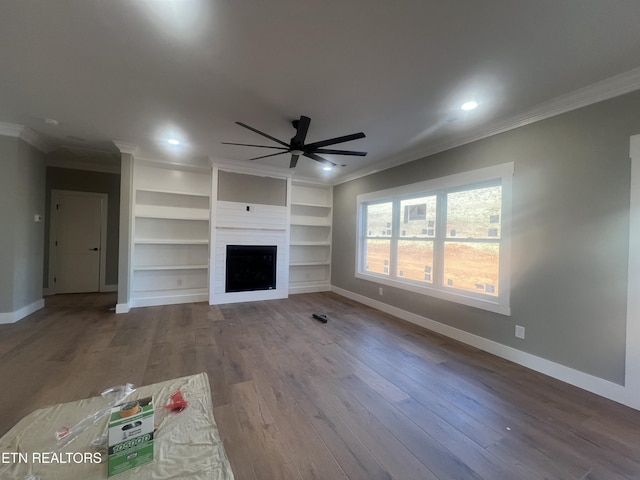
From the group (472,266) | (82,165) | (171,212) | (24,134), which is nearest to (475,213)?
(472,266)

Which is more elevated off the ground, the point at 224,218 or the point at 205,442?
the point at 224,218

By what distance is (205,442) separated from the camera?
1.22 metres

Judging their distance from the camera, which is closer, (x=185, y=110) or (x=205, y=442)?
(x=205, y=442)

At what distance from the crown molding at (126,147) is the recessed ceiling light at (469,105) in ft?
14.7

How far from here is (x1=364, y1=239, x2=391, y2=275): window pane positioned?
15.3 feet

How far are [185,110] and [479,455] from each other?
150 inches

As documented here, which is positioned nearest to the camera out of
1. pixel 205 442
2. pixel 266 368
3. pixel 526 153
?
pixel 205 442

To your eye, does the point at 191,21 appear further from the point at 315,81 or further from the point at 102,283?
the point at 102,283

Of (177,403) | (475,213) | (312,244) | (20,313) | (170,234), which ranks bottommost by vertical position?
(20,313)

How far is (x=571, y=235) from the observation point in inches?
94.5

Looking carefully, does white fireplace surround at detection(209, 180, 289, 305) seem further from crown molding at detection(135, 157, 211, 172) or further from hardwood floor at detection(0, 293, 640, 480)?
hardwood floor at detection(0, 293, 640, 480)

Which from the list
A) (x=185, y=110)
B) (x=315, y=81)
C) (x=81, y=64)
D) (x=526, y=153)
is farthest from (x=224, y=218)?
(x=526, y=153)

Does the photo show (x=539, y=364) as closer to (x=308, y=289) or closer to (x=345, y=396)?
(x=345, y=396)

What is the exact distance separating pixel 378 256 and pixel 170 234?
157 inches
